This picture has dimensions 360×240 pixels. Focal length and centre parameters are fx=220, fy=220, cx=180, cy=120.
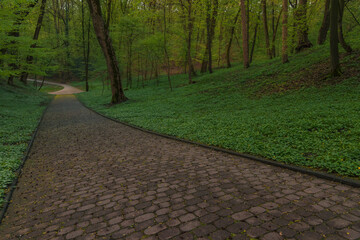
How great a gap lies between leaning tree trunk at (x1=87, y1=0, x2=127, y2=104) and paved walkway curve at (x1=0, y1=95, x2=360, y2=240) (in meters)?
12.9

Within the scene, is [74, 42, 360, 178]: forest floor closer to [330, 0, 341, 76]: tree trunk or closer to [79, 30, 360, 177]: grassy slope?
[79, 30, 360, 177]: grassy slope

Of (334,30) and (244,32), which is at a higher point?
(244,32)

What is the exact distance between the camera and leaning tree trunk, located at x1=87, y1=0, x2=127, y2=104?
1650 centimetres

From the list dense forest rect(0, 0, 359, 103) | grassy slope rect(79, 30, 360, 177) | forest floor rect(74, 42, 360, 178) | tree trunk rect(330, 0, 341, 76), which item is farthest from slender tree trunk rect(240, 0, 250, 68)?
tree trunk rect(330, 0, 341, 76)

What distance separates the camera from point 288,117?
7.97 meters

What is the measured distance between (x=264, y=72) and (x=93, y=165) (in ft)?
48.6

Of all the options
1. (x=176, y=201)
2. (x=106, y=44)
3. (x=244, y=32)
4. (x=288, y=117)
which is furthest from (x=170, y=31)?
(x=176, y=201)

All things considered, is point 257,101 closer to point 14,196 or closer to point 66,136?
point 66,136

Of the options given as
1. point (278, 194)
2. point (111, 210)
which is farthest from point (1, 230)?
point (278, 194)

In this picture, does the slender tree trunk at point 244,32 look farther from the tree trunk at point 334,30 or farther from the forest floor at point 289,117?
the tree trunk at point 334,30

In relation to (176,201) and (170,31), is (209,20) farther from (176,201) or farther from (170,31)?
(176,201)

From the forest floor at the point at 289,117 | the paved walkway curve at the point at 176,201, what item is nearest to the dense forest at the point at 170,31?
the forest floor at the point at 289,117

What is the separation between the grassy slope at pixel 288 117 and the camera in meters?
5.42

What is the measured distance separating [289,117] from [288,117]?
0.15 ft
